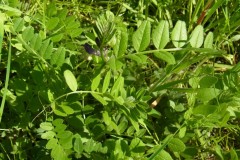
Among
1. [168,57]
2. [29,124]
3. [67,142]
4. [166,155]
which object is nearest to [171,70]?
[168,57]

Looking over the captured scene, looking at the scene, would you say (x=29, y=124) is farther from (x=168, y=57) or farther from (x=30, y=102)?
(x=168, y=57)

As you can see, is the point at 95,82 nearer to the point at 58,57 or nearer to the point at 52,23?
the point at 58,57

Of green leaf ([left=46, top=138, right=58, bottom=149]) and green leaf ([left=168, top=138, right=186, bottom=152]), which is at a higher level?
green leaf ([left=46, top=138, right=58, bottom=149])

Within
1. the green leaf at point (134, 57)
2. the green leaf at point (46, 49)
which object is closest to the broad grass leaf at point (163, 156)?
the green leaf at point (134, 57)

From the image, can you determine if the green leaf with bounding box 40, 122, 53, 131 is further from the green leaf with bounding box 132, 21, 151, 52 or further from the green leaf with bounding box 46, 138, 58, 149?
the green leaf with bounding box 132, 21, 151, 52

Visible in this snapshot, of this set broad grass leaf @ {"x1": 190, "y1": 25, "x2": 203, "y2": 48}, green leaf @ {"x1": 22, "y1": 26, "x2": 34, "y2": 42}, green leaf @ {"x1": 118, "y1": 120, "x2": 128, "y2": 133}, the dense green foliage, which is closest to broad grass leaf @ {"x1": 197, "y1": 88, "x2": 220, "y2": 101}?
the dense green foliage

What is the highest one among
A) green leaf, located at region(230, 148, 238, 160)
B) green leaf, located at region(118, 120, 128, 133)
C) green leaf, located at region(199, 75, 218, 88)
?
green leaf, located at region(199, 75, 218, 88)
